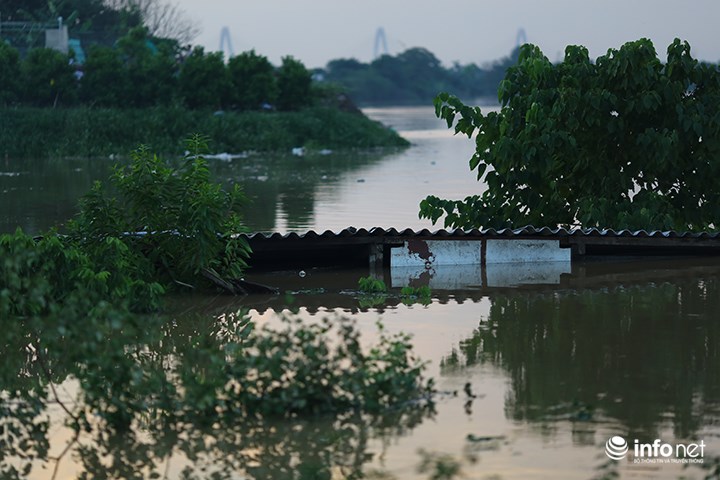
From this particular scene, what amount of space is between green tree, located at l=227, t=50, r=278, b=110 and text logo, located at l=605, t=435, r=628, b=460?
37149 millimetres

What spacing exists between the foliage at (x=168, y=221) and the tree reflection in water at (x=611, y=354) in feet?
8.40

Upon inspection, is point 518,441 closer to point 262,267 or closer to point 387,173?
point 262,267

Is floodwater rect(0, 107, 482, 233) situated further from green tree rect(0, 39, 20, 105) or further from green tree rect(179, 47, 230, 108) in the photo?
green tree rect(0, 39, 20, 105)

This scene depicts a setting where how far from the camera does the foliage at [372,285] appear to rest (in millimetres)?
11945

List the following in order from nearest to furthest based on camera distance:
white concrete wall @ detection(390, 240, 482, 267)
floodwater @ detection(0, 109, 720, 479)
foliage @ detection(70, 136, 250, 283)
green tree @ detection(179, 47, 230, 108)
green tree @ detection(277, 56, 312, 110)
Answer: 1. floodwater @ detection(0, 109, 720, 479)
2. foliage @ detection(70, 136, 250, 283)
3. white concrete wall @ detection(390, 240, 482, 267)
4. green tree @ detection(179, 47, 230, 108)
5. green tree @ detection(277, 56, 312, 110)

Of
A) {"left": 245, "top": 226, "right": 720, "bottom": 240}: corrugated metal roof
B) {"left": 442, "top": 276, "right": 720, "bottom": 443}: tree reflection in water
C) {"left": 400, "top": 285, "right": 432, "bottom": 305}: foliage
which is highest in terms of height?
{"left": 245, "top": 226, "right": 720, "bottom": 240}: corrugated metal roof

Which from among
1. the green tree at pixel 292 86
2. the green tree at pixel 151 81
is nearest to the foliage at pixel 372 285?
the green tree at pixel 151 81

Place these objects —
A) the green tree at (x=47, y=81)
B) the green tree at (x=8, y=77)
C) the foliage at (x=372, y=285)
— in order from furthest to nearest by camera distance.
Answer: the green tree at (x=47, y=81)
the green tree at (x=8, y=77)
the foliage at (x=372, y=285)

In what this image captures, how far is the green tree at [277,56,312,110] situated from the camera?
45.5m

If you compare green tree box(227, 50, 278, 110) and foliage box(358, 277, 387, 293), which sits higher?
green tree box(227, 50, 278, 110)

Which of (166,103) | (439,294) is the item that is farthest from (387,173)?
(439,294)

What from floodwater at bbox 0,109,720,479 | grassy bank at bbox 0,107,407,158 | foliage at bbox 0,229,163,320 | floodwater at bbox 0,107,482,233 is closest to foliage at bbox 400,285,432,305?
floodwater at bbox 0,109,720,479

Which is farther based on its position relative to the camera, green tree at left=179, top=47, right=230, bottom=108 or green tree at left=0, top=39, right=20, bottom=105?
green tree at left=179, top=47, right=230, bottom=108

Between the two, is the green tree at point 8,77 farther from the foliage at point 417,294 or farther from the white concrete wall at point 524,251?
the foliage at point 417,294
